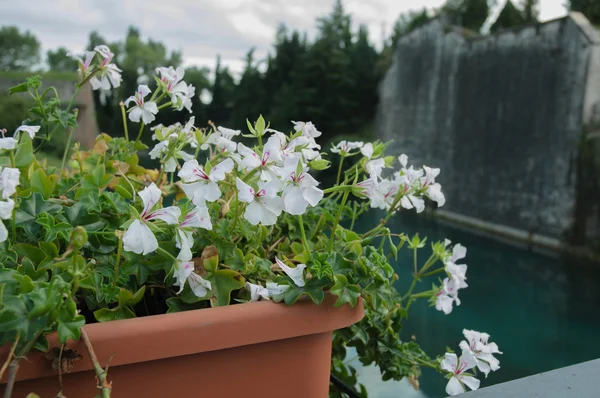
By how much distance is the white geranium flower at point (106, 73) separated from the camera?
0.54 meters

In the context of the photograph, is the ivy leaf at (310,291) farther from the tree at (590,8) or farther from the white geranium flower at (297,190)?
the tree at (590,8)

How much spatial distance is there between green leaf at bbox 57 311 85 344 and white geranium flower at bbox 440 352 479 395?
33 cm

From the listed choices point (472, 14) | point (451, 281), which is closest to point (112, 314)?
point (451, 281)

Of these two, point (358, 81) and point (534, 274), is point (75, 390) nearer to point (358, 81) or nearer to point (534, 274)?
point (534, 274)

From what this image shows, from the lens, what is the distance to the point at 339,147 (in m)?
0.56

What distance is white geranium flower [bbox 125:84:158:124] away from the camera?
56cm

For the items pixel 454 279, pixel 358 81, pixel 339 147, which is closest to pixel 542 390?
pixel 454 279

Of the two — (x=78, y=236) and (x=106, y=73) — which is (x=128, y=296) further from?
(x=106, y=73)

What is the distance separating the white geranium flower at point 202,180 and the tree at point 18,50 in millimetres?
→ 11661

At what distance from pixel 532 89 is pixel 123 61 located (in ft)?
42.2

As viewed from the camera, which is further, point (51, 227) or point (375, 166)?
point (375, 166)

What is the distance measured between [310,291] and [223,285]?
0.07 m

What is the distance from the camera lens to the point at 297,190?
390 mm

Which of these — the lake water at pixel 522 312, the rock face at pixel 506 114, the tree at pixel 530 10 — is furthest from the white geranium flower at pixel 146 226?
the tree at pixel 530 10
